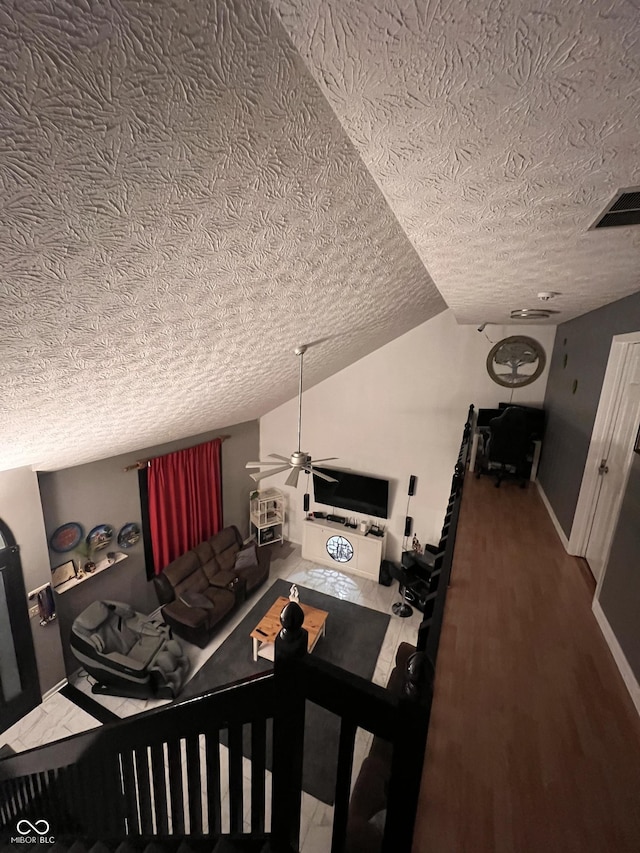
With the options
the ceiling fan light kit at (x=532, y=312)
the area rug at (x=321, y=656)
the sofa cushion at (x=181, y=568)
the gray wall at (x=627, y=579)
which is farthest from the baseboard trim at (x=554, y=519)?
the sofa cushion at (x=181, y=568)

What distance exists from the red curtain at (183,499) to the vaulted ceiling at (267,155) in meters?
3.33

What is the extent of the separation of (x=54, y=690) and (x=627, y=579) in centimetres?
567

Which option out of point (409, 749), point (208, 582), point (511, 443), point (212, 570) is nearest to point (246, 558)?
point (212, 570)

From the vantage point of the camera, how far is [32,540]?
11.7 ft

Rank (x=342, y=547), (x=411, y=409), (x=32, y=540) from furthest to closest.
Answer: (x=342, y=547) < (x=411, y=409) < (x=32, y=540)

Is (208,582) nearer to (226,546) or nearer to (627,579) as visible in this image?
(226,546)

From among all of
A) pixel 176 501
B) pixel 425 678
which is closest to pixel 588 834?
pixel 425 678

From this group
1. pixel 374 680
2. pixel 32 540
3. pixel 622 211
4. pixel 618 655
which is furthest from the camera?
pixel 374 680

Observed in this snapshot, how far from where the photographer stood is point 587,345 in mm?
3115

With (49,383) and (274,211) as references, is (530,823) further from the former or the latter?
(49,383)

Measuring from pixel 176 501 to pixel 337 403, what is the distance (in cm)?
311

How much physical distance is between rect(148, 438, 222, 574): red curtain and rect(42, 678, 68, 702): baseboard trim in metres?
1.50

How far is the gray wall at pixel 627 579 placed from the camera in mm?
1719

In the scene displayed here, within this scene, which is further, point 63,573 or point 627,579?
point 63,573
